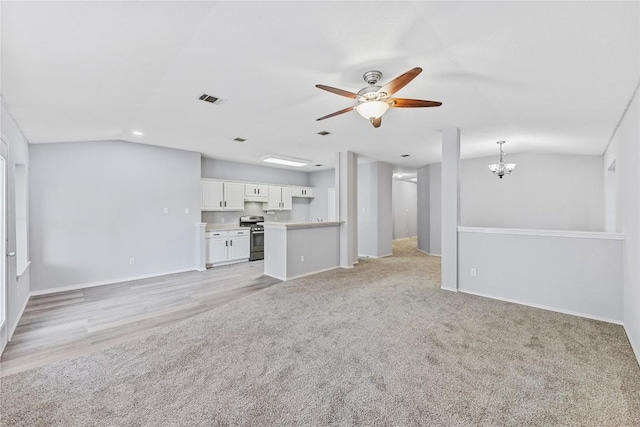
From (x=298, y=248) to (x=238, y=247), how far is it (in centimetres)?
210

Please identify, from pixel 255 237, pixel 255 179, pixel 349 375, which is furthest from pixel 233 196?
pixel 349 375

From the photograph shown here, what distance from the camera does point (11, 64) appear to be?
208cm

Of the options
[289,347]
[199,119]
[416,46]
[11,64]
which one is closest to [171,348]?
[289,347]

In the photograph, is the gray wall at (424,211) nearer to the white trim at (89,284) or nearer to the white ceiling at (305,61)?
the white ceiling at (305,61)

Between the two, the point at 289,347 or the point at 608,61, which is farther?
the point at 289,347

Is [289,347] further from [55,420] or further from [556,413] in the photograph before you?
[556,413]

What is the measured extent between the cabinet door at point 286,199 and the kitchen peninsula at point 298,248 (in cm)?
262

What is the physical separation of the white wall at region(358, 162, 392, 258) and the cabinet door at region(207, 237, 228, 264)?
3.74 m

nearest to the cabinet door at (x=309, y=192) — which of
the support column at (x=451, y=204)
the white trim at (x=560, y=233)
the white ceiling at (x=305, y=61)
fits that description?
the white ceiling at (x=305, y=61)

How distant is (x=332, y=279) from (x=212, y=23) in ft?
14.0

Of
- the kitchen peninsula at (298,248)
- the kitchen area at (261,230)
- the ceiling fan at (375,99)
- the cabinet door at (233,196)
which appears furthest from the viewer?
the cabinet door at (233,196)

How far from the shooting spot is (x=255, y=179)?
7852 mm

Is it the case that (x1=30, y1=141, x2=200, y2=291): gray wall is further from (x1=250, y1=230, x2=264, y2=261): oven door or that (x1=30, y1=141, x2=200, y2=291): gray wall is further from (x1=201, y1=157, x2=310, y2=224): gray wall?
(x1=250, y1=230, x2=264, y2=261): oven door

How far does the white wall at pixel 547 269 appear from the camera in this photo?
3238 mm
